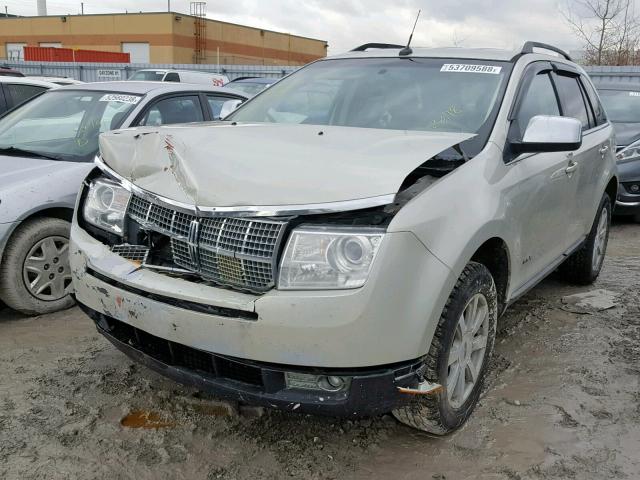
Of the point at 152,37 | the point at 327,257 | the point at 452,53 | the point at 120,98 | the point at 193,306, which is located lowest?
Result: the point at 193,306

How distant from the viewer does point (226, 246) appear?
237cm

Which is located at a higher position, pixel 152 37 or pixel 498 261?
Answer: pixel 152 37

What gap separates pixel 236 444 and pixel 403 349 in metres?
0.95

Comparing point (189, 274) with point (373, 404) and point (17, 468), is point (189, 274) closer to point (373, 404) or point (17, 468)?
point (373, 404)

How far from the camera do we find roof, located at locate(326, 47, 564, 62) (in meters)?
3.67

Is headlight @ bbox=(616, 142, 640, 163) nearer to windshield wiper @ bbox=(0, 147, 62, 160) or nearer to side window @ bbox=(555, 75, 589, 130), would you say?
side window @ bbox=(555, 75, 589, 130)

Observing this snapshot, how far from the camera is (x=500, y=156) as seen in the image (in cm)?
298

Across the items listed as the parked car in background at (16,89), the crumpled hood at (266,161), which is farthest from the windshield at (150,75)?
the crumpled hood at (266,161)

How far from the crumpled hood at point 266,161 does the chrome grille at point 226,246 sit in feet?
0.26

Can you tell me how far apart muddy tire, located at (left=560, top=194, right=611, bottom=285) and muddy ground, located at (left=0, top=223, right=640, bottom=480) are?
45.6 inches

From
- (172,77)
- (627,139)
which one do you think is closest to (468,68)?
(627,139)

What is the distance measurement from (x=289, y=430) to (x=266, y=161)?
1.24m

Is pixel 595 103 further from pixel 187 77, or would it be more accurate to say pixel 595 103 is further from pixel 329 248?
pixel 187 77

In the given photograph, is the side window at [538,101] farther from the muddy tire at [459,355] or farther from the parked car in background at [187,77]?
the parked car in background at [187,77]
